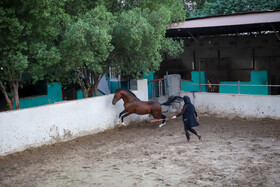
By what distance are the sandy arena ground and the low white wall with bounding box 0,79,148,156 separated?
0.33 metres

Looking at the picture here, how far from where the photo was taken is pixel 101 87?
1678 centimetres

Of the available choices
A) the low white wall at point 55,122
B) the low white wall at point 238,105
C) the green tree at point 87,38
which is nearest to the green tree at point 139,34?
the green tree at point 87,38

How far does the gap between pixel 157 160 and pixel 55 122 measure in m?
3.97

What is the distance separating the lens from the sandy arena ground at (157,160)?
6.53 meters

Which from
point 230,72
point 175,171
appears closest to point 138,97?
point 230,72

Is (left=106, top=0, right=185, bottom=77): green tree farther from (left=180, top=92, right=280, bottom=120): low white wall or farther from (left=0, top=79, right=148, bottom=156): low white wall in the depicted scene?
(left=180, top=92, right=280, bottom=120): low white wall

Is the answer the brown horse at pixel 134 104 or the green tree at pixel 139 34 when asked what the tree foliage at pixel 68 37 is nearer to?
the green tree at pixel 139 34

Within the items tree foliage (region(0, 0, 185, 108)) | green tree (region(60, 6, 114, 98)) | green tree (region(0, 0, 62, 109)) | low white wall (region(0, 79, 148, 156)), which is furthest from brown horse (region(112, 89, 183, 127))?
green tree (region(0, 0, 62, 109))

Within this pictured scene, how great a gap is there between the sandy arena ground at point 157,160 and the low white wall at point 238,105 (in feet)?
2.49

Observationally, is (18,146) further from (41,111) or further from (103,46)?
(103,46)

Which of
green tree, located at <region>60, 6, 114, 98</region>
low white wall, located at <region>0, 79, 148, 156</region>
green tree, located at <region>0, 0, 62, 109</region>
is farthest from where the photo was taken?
green tree, located at <region>60, 6, 114, 98</region>

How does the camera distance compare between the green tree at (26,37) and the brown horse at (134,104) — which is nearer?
the green tree at (26,37)

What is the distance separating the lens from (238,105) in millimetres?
12984

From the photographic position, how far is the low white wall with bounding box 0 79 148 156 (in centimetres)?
909
